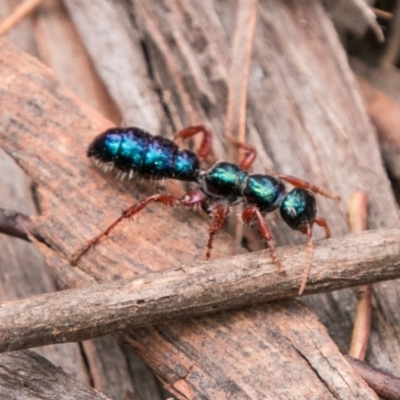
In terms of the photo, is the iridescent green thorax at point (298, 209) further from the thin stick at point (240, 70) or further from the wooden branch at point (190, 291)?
the thin stick at point (240, 70)

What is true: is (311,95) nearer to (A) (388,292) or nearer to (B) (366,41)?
(B) (366,41)

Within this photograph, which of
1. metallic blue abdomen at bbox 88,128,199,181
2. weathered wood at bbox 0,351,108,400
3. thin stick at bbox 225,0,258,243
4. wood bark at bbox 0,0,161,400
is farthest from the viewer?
thin stick at bbox 225,0,258,243

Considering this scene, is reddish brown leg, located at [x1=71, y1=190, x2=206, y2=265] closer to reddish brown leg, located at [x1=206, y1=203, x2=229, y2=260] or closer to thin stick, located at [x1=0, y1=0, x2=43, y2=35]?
reddish brown leg, located at [x1=206, y1=203, x2=229, y2=260]

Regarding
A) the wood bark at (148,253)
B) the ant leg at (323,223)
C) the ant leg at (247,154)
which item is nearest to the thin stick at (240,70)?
the ant leg at (247,154)

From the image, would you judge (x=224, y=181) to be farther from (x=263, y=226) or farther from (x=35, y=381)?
(x=35, y=381)

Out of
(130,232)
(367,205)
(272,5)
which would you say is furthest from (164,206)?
(272,5)

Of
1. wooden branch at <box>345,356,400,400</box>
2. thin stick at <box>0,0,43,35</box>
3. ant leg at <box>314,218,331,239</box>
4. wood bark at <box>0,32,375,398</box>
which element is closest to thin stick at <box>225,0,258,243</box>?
ant leg at <box>314,218,331,239</box>
